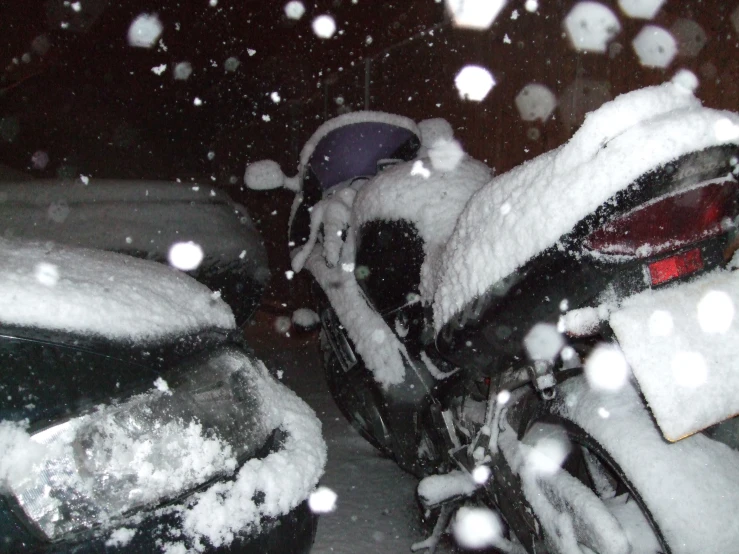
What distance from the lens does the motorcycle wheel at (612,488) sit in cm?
135

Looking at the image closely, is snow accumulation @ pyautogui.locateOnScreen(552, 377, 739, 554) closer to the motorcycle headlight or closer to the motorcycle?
the motorcycle

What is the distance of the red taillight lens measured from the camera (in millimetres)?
1337

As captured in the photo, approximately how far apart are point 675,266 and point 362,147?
2.12m

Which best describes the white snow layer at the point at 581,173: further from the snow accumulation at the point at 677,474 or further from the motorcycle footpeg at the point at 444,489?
the motorcycle footpeg at the point at 444,489

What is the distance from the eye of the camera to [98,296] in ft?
4.64

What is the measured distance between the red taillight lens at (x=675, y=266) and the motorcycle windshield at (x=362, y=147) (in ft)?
6.70

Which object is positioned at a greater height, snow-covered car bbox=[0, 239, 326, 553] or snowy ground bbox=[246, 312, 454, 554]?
snow-covered car bbox=[0, 239, 326, 553]

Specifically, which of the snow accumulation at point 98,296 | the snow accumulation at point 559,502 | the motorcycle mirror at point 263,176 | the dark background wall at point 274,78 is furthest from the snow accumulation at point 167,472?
the dark background wall at point 274,78

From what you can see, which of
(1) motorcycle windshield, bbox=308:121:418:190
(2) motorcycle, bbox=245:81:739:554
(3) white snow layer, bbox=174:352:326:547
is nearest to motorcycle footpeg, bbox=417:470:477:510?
(2) motorcycle, bbox=245:81:739:554

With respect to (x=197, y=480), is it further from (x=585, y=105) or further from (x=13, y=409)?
(x=585, y=105)

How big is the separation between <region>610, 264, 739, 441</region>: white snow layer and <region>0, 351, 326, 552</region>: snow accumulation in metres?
0.94

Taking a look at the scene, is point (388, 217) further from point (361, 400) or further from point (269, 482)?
point (269, 482)

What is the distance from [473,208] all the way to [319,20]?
7.67m

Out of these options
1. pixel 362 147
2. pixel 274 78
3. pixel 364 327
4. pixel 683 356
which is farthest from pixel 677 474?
pixel 274 78
